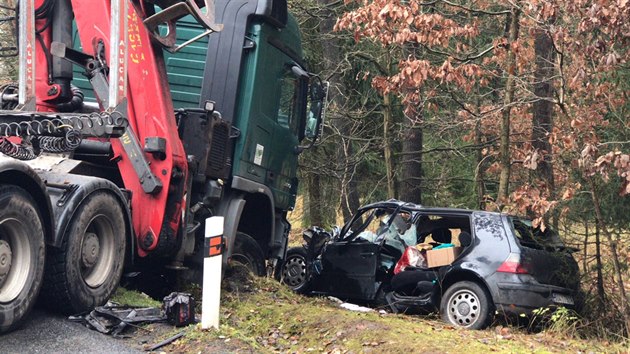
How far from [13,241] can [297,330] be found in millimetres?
2559

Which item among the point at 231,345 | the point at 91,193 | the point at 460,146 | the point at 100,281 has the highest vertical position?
the point at 460,146

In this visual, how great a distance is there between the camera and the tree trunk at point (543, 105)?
1098cm

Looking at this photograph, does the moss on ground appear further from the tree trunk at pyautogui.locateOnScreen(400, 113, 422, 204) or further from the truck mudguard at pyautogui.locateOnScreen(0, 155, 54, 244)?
the tree trunk at pyautogui.locateOnScreen(400, 113, 422, 204)

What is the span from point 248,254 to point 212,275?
2.80 metres

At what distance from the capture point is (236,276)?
8.76m

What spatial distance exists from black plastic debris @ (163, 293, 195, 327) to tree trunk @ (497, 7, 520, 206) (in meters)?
6.36

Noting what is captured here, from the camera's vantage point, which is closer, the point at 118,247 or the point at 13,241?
the point at 13,241

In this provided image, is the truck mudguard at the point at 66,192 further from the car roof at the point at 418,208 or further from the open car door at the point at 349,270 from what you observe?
the car roof at the point at 418,208

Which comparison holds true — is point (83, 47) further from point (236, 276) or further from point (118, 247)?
point (236, 276)


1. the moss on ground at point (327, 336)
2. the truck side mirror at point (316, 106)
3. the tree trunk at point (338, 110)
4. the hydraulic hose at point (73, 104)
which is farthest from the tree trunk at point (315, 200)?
the hydraulic hose at point (73, 104)

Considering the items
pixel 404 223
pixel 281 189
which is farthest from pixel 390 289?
pixel 281 189

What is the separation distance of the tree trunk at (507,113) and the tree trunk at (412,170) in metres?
3.59

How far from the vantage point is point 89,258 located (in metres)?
6.32

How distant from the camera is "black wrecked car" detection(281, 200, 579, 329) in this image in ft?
28.8
